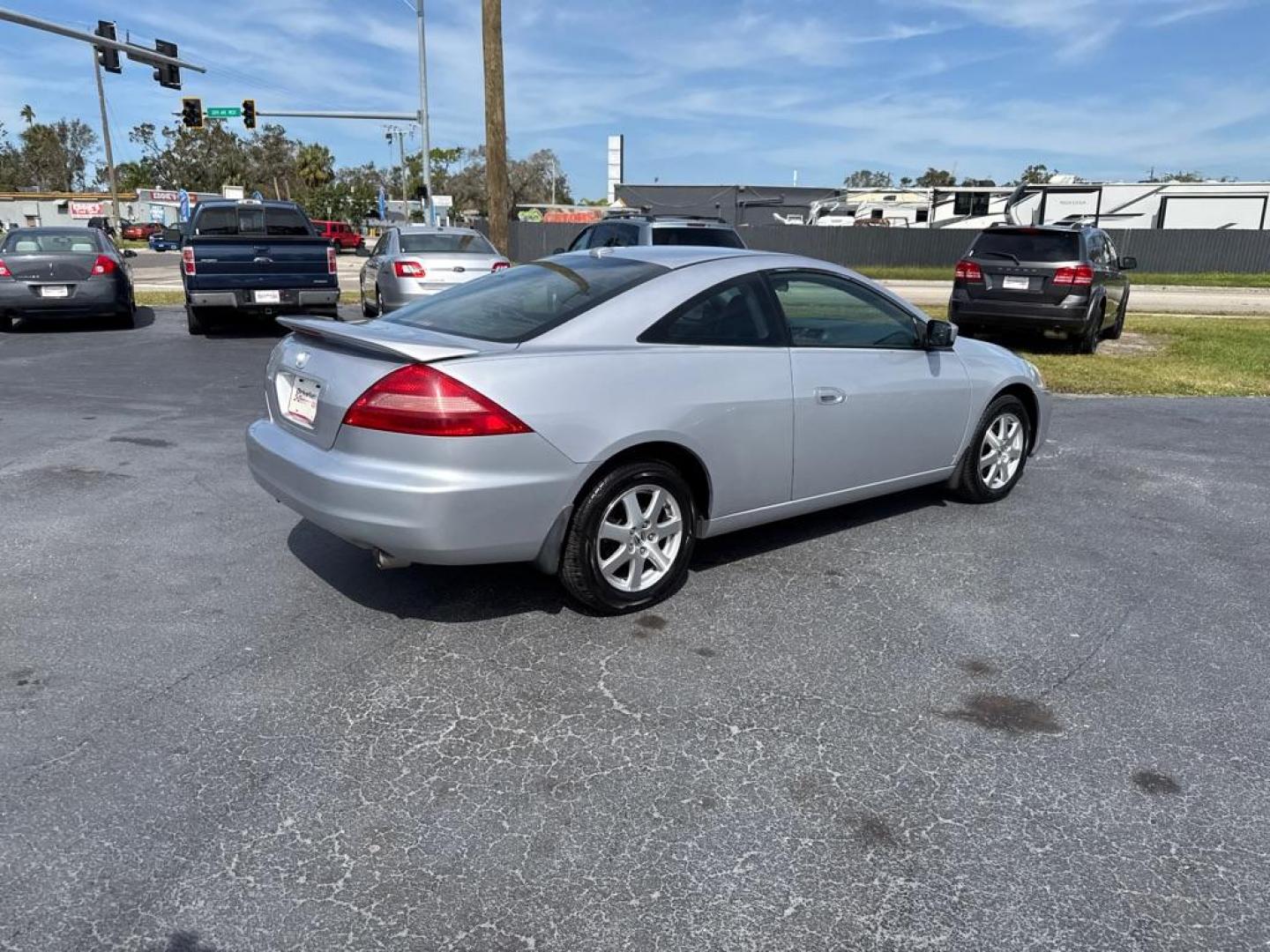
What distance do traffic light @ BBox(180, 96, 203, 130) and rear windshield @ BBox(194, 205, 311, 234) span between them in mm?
19166

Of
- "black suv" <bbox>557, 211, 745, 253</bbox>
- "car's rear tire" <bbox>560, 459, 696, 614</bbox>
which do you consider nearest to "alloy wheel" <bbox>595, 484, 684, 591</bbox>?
"car's rear tire" <bbox>560, 459, 696, 614</bbox>

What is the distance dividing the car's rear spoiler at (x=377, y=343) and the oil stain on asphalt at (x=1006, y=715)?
225 cm

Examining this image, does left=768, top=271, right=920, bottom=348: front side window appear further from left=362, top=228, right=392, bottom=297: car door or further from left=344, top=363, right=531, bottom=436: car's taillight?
left=362, top=228, right=392, bottom=297: car door

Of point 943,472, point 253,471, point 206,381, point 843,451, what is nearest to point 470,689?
point 253,471

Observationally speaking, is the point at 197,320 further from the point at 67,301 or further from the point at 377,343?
the point at 377,343

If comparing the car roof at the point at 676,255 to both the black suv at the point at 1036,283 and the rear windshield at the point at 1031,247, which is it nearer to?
the black suv at the point at 1036,283

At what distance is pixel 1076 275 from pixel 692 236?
16.2 ft

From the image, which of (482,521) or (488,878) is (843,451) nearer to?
(482,521)

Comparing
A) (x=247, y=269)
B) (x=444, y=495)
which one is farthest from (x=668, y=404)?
(x=247, y=269)

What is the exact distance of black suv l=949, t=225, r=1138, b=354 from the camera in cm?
1216

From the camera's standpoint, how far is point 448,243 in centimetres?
1394

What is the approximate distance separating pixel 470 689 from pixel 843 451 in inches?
89.3

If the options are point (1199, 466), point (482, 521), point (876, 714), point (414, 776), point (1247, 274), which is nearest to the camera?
point (414, 776)

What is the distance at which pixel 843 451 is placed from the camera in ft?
15.6
